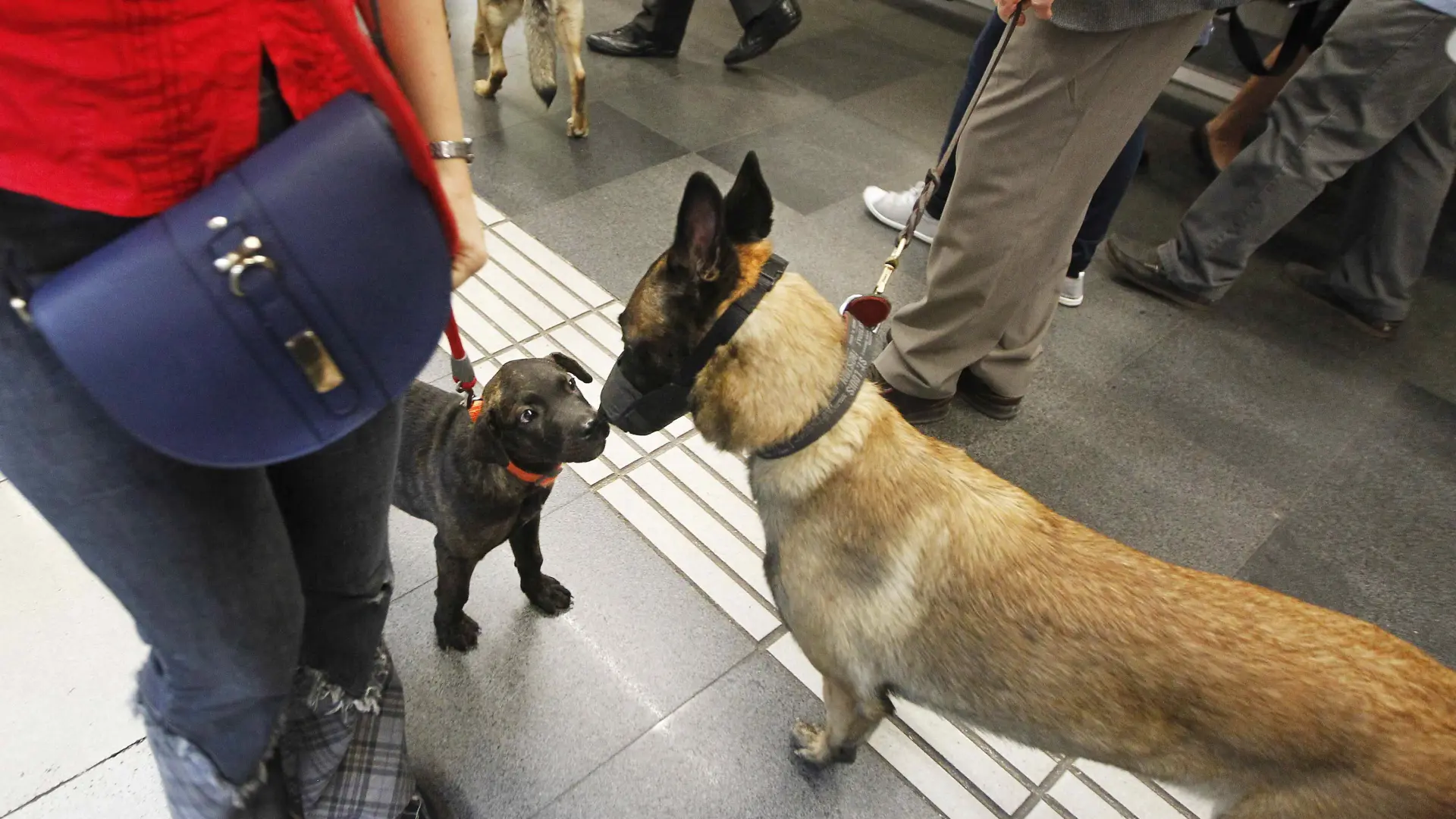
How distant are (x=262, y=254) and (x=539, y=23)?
3.69m

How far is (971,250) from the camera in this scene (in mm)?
2242

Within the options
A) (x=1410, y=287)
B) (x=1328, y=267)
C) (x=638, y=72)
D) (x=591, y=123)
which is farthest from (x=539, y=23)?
(x=1410, y=287)

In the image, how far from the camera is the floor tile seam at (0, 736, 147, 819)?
155cm

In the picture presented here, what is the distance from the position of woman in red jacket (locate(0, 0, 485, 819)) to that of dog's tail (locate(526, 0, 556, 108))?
3.23 m

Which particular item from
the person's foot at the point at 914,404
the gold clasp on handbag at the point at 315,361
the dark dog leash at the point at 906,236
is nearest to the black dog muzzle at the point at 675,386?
the dark dog leash at the point at 906,236

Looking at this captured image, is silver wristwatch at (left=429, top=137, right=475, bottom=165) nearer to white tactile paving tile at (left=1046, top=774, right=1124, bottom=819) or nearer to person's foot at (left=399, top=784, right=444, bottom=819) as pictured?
person's foot at (left=399, top=784, right=444, bottom=819)

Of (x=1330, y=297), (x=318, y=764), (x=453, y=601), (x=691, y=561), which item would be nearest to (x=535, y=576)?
(x=453, y=601)

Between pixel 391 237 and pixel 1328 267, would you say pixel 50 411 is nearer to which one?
pixel 391 237

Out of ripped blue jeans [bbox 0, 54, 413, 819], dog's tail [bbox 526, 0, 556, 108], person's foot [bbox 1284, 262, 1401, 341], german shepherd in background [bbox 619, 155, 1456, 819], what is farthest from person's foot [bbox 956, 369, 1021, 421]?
dog's tail [bbox 526, 0, 556, 108]

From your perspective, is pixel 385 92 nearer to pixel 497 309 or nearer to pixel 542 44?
pixel 497 309

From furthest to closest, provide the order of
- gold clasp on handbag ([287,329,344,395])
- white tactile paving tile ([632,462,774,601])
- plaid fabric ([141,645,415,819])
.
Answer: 1. white tactile paving tile ([632,462,774,601])
2. plaid fabric ([141,645,415,819])
3. gold clasp on handbag ([287,329,344,395])

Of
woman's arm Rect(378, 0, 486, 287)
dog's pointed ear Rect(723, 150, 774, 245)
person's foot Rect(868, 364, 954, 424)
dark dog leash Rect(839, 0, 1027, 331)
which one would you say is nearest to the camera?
woman's arm Rect(378, 0, 486, 287)

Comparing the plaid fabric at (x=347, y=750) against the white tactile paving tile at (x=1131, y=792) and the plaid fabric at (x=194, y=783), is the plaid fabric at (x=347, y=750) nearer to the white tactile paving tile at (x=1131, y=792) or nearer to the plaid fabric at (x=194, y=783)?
the plaid fabric at (x=194, y=783)

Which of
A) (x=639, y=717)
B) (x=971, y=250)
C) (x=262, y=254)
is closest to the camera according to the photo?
(x=262, y=254)
